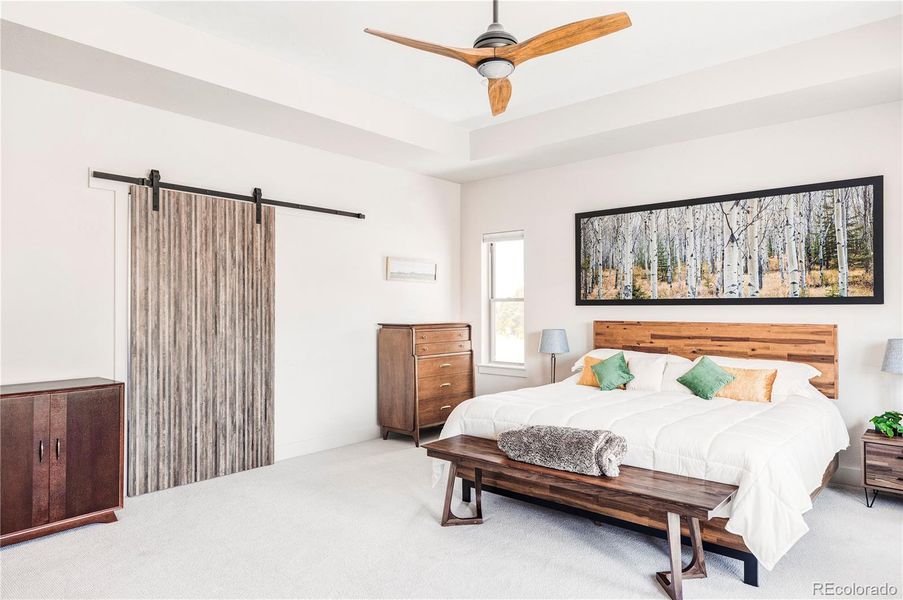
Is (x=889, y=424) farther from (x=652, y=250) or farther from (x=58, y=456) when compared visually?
(x=58, y=456)

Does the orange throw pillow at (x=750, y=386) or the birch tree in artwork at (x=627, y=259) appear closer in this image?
the orange throw pillow at (x=750, y=386)

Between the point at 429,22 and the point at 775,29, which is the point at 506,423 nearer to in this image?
the point at 429,22

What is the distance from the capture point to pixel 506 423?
3461 mm

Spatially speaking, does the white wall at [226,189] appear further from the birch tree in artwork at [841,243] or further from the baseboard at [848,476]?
the baseboard at [848,476]

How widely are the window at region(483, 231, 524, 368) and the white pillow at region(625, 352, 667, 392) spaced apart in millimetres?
1689

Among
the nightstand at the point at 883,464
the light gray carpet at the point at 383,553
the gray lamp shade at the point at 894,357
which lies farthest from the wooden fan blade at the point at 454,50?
the nightstand at the point at 883,464

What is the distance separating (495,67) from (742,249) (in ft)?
9.16

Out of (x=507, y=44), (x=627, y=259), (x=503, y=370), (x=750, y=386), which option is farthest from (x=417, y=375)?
(x=507, y=44)

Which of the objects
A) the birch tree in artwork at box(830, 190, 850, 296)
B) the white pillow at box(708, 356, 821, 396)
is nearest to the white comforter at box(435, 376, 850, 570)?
the white pillow at box(708, 356, 821, 396)

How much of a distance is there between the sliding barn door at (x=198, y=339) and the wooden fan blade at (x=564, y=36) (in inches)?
104

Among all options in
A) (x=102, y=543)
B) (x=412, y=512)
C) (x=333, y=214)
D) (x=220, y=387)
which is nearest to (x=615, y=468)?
(x=412, y=512)

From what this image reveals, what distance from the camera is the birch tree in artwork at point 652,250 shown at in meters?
4.95

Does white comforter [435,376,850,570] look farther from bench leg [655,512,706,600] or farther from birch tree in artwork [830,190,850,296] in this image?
birch tree in artwork [830,190,850,296]

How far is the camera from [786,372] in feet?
12.9
